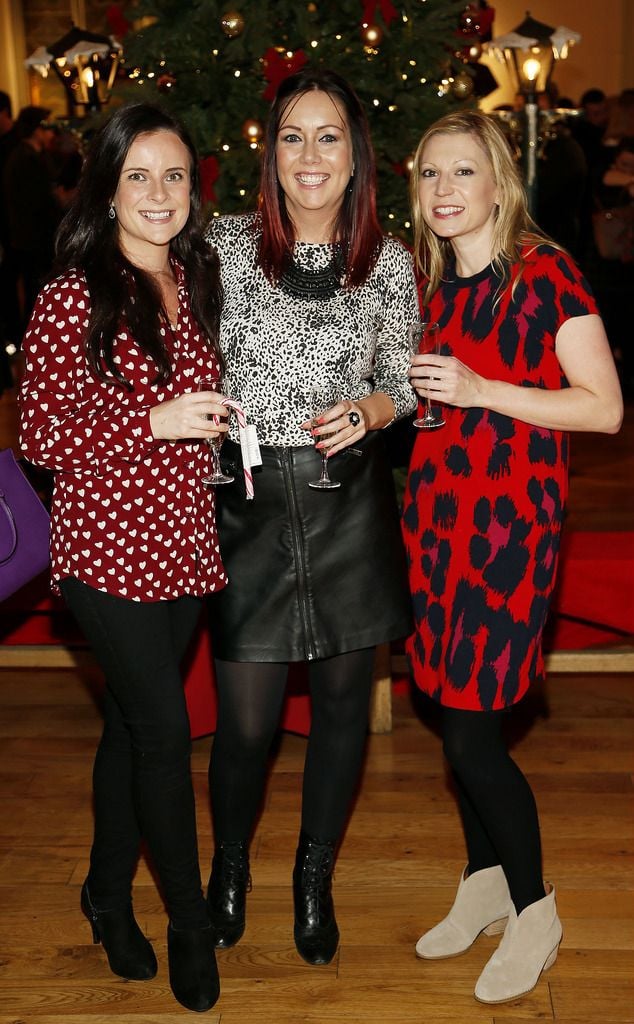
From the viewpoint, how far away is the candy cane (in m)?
2.13

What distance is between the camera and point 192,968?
241cm

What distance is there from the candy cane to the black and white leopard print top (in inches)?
4.8

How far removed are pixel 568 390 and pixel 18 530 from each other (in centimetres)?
120

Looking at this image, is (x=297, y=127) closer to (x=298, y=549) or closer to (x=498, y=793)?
(x=298, y=549)

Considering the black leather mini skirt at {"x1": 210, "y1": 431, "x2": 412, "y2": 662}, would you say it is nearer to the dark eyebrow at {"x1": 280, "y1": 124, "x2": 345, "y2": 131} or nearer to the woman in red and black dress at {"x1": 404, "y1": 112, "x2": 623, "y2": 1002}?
the woman in red and black dress at {"x1": 404, "y1": 112, "x2": 623, "y2": 1002}

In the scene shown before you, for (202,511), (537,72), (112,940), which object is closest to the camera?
(202,511)

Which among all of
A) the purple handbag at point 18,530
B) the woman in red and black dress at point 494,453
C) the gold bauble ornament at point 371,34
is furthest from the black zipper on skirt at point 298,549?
the gold bauble ornament at point 371,34

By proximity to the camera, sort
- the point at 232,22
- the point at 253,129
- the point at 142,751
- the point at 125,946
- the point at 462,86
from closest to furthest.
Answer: the point at 142,751 < the point at 125,946 < the point at 232,22 < the point at 253,129 < the point at 462,86

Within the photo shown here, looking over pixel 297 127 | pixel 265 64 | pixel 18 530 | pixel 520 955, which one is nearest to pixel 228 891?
pixel 520 955

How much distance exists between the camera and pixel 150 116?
2223 mm

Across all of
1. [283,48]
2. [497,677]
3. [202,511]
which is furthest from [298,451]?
[283,48]

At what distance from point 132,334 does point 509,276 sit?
736 mm

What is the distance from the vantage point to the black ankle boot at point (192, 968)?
2404mm

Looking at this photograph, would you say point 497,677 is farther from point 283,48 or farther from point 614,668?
point 283,48
